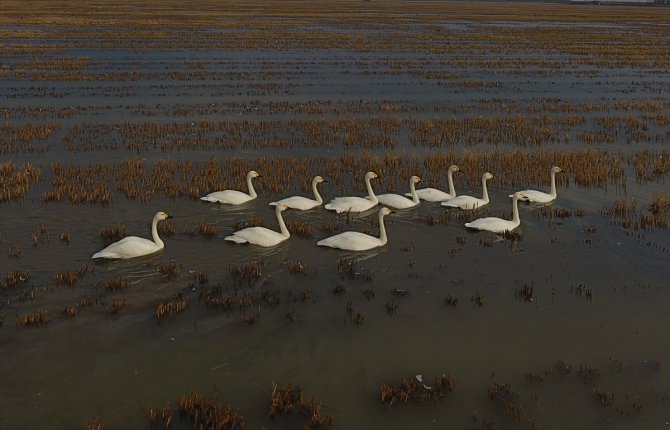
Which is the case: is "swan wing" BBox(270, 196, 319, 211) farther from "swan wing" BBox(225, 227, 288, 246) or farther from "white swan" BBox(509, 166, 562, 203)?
"white swan" BBox(509, 166, 562, 203)

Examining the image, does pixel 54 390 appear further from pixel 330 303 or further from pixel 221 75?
pixel 221 75

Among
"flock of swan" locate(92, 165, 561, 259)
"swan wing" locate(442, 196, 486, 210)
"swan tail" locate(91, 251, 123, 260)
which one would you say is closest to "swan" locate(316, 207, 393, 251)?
"flock of swan" locate(92, 165, 561, 259)

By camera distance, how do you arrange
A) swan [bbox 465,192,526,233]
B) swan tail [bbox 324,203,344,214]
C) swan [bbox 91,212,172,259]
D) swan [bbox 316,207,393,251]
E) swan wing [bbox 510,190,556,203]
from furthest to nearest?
swan wing [bbox 510,190,556,203] → swan tail [bbox 324,203,344,214] → swan [bbox 465,192,526,233] → swan [bbox 316,207,393,251] → swan [bbox 91,212,172,259]

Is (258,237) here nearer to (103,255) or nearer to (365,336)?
(103,255)

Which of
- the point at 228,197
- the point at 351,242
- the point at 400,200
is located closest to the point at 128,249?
the point at 228,197

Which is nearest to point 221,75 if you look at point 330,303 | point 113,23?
point 330,303

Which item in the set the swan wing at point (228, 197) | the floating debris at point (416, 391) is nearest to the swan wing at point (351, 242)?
the swan wing at point (228, 197)

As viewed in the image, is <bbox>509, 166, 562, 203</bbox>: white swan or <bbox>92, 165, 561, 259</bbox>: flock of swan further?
<bbox>509, 166, 562, 203</bbox>: white swan
